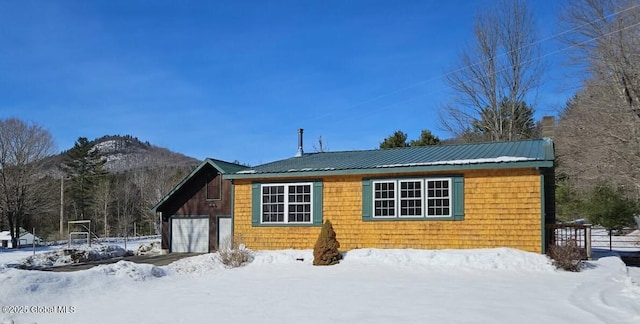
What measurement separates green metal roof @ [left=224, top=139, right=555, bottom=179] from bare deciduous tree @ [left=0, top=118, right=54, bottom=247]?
81.5 ft

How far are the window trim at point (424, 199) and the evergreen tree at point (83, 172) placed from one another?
133 ft

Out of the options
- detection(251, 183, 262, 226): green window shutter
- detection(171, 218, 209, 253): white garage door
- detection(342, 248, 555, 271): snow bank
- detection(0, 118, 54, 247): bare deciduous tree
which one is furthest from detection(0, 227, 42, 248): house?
detection(342, 248, 555, 271): snow bank

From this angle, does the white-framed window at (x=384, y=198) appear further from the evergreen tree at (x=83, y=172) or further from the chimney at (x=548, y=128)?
the evergreen tree at (x=83, y=172)

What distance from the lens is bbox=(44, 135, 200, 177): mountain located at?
67938 millimetres

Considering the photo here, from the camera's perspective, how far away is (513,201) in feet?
44.6

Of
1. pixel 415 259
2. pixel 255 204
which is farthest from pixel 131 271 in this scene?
pixel 415 259

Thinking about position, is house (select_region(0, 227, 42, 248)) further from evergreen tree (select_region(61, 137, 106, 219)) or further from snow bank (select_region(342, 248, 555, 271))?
snow bank (select_region(342, 248, 555, 271))

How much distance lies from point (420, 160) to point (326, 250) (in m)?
3.96

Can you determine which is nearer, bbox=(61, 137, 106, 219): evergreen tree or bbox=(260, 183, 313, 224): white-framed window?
bbox=(260, 183, 313, 224): white-framed window

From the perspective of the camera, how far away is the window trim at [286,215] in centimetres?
1584

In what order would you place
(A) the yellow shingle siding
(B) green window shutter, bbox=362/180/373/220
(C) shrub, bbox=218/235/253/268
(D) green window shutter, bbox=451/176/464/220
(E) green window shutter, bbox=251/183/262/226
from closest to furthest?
(A) the yellow shingle siding
(D) green window shutter, bbox=451/176/464/220
(C) shrub, bbox=218/235/253/268
(B) green window shutter, bbox=362/180/373/220
(E) green window shutter, bbox=251/183/262/226

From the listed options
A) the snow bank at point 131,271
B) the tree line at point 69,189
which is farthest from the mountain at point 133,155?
the snow bank at point 131,271

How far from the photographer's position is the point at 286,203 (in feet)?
53.6

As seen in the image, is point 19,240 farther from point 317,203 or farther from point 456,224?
point 456,224
